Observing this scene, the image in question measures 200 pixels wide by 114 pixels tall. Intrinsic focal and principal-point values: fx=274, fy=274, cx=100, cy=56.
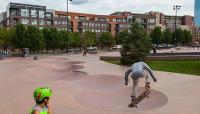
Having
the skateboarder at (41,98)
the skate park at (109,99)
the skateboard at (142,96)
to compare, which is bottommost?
the skate park at (109,99)

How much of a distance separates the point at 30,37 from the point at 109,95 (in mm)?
49447

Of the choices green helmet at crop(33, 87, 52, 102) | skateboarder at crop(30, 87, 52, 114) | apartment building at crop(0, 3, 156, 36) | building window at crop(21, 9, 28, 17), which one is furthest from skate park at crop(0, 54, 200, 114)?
building window at crop(21, 9, 28, 17)

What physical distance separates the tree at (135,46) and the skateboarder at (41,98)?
Answer: 999 inches

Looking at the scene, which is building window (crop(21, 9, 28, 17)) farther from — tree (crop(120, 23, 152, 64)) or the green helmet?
the green helmet

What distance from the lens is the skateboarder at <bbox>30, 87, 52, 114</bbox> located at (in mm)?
4129

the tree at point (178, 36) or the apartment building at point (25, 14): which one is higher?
the apartment building at point (25, 14)

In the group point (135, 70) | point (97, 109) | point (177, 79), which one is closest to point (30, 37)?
point (177, 79)

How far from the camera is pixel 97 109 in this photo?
11492 mm

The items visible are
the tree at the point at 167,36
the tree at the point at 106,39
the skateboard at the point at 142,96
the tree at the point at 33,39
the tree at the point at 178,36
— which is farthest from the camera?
the tree at the point at 178,36

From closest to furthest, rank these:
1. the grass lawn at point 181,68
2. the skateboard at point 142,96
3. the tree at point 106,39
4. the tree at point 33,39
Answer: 1. the skateboard at point 142,96
2. the grass lawn at point 181,68
3. the tree at point 33,39
4. the tree at point 106,39

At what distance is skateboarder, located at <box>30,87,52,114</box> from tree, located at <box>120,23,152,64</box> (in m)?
25.4

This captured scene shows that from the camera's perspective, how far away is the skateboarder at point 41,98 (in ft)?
13.5

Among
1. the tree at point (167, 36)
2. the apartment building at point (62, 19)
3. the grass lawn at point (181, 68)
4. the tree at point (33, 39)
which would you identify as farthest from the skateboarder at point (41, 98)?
the tree at point (167, 36)

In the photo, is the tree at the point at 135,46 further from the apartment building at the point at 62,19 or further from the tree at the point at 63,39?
the apartment building at the point at 62,19
